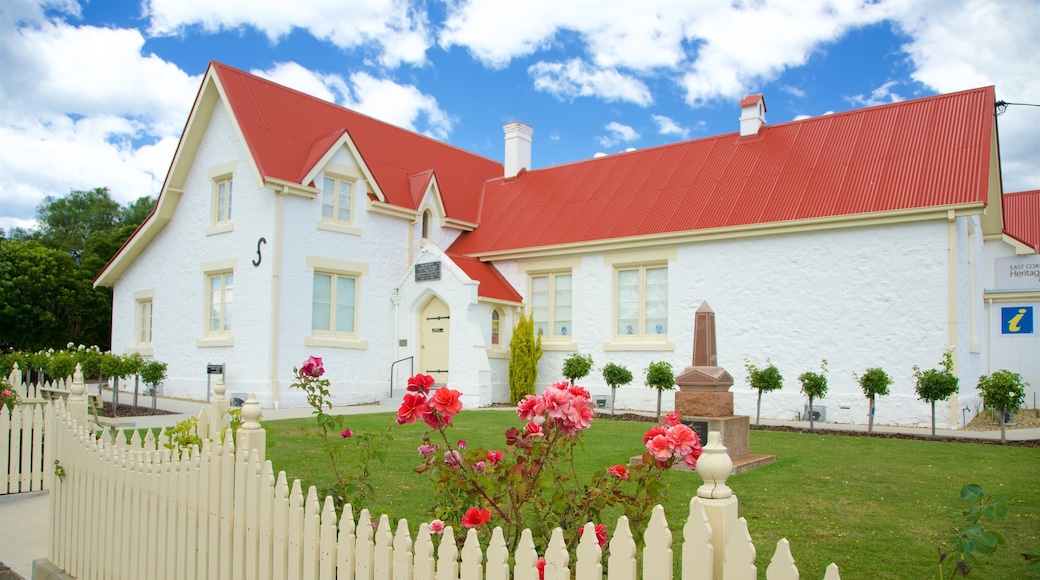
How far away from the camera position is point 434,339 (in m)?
19.9

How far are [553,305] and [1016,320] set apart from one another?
1293 cm

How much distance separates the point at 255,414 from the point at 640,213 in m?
15.6

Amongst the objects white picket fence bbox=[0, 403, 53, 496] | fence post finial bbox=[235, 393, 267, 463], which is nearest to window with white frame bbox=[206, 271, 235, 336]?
white picket fence bbox=[0, 403, 53, 496]

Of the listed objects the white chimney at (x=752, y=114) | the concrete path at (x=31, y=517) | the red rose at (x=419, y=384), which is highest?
the white chimney at (x=752, y=114)

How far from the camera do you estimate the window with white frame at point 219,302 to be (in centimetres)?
1906

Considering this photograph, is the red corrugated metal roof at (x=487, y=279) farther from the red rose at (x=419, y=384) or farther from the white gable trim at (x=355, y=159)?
the red rose at (x=419, y=384)

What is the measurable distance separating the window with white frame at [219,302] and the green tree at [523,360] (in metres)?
7.36

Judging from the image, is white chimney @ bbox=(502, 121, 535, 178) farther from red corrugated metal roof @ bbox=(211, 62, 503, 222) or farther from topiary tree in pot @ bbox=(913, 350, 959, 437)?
topiary tree in pot @ bbox=(913, 350, 959, 437)

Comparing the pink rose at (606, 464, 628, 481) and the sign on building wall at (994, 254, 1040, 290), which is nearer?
the pink rose at (606, 464, 628, 481)

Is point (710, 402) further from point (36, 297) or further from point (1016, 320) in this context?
point (36, 297)

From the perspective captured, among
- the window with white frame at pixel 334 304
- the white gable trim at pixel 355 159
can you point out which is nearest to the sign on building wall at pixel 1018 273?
the white gable trim at pixel 355 159

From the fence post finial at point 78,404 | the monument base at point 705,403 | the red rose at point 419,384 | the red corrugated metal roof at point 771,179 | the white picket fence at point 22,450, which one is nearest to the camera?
the red rose at point 419,384

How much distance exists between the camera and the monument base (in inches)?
389

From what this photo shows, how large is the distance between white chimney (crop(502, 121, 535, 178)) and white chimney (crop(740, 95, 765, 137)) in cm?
779
